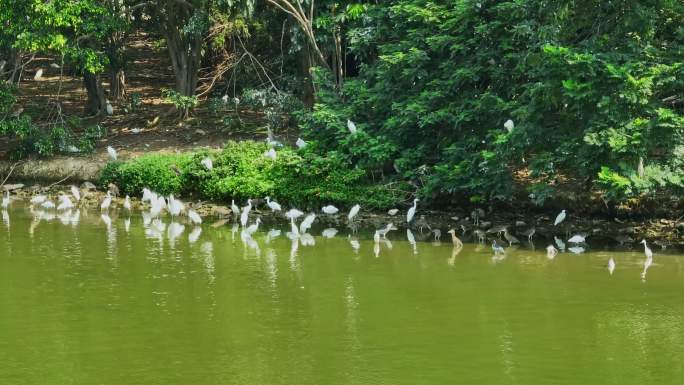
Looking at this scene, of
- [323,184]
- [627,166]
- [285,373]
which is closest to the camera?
[285,373]

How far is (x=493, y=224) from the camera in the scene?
607 inches

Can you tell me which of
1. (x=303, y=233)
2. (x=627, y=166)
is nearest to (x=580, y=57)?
(x=627, y=166)

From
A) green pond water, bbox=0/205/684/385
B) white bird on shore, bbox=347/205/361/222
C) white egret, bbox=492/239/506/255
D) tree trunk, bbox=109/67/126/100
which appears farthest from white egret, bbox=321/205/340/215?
tree trunk, bbox=109/67/126/100

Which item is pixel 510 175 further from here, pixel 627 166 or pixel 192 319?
pixel 192 319

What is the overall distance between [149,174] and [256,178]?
2.49 m

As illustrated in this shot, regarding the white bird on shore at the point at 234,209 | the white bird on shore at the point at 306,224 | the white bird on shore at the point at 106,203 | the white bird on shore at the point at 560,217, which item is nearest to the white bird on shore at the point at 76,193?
the white bird on shore at the point at 106,203

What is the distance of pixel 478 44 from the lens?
15.7 metres

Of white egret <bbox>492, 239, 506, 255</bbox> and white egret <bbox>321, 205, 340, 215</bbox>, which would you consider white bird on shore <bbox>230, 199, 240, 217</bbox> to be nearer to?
white egret <bbox>321, 205, 340, 215</bbox>

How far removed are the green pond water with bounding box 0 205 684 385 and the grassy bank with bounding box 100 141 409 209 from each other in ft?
7.48

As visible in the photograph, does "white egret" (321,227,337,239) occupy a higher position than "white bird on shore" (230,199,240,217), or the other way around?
"white bird on shore" (230,199,240,217)

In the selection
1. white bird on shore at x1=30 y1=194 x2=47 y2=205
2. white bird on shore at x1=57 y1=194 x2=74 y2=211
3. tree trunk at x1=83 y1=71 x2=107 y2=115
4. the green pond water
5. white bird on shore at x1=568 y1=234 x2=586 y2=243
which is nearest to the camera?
the green pond water

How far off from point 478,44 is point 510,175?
2.35 meters

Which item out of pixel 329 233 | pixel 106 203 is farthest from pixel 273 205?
pixel 106 203

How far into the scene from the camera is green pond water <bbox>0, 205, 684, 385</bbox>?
26.7 feet
